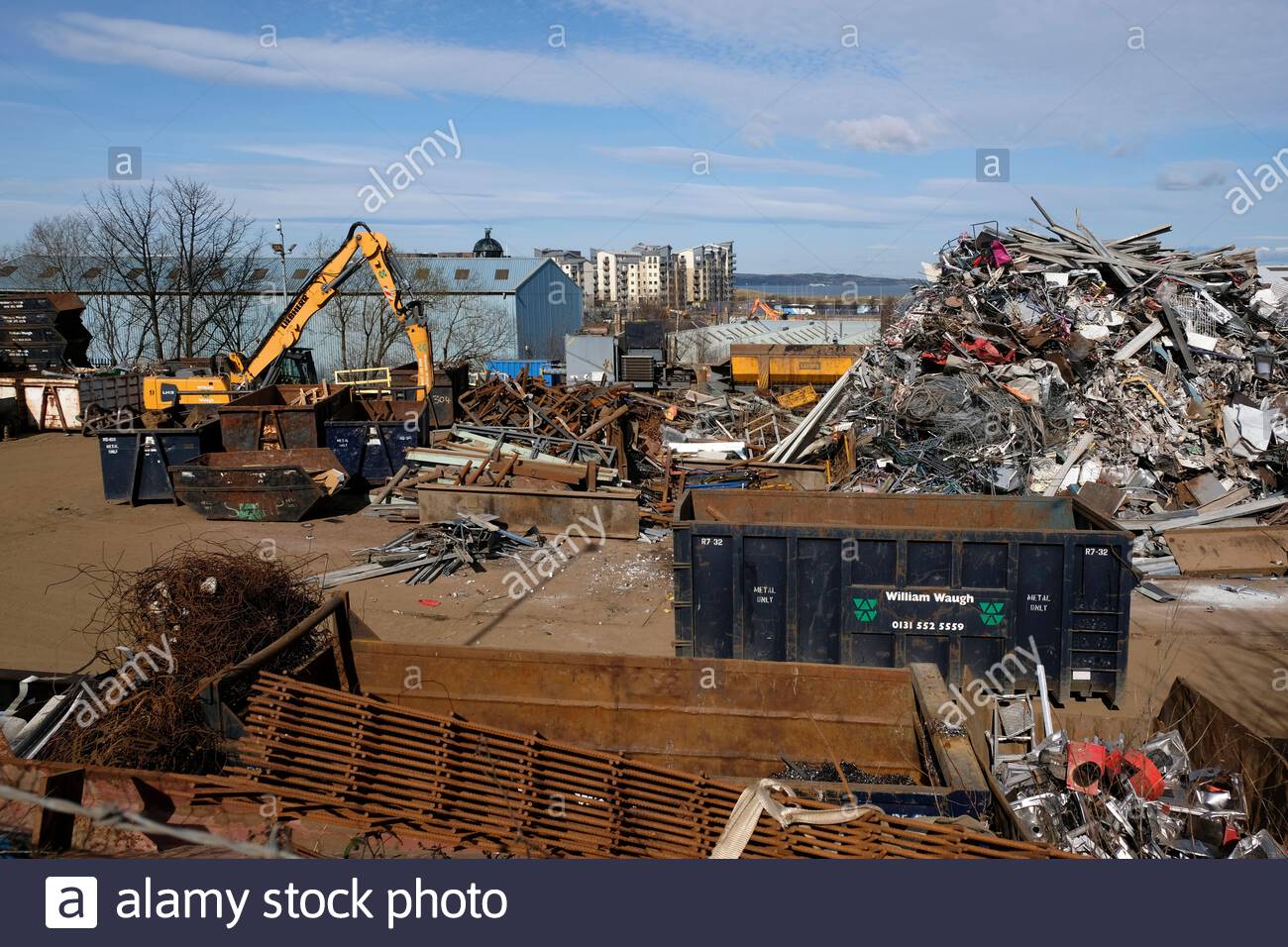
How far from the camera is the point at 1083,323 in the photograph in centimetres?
1553

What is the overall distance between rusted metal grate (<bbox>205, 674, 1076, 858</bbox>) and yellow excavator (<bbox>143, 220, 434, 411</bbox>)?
44.3 feet

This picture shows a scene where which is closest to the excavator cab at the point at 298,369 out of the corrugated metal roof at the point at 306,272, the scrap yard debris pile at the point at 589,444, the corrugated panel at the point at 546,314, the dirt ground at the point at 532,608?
the scrap yard debris pile at the point at 589,444

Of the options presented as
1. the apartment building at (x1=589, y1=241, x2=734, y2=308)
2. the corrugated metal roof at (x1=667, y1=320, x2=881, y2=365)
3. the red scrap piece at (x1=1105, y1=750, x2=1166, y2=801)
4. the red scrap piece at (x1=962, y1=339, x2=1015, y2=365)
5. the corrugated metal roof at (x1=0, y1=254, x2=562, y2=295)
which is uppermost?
the apartment building at (x1=589, y1=241, x2=734, y2=308)

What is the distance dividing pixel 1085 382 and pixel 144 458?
15924 mm

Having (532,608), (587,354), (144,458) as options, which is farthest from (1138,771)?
(587,354)

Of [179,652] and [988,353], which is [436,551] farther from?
[988,353]

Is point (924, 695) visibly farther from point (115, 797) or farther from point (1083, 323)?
point (1083, 323)

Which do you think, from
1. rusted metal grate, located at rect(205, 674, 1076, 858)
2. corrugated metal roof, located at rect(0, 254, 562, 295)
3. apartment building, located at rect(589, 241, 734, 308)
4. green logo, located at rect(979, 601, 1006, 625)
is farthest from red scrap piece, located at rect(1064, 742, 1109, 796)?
apartment building, located at rect(589, 241, 734, 308)

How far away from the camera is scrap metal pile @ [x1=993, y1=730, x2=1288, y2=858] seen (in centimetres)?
535

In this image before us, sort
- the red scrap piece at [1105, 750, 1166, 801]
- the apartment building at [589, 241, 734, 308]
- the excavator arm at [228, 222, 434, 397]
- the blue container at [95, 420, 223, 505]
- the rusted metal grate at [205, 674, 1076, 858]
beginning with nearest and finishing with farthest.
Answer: the rusted metal grate at [205, 674, 1076, 858] → the red scrap piece at [1105, 750, 1166, 801] → the blue container at [95, 420, 223, 505] → the excavator arm at [228, 222, 434, 397] → the apartment building at [589, 241, 734, 308]

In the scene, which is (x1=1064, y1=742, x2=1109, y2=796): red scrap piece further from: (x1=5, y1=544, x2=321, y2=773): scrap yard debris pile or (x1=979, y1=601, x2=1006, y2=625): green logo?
(x1=5, y1=544, x2=321, y2=773): scrap yard debris pile

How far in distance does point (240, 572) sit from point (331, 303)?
33870 mm

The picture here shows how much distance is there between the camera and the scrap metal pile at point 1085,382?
45.7ft
